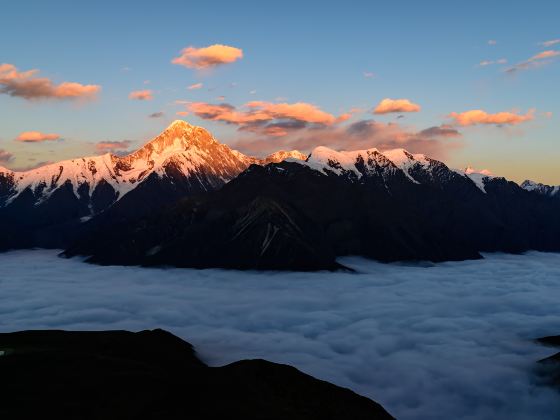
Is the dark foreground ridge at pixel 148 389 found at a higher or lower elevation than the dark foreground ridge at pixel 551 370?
higher

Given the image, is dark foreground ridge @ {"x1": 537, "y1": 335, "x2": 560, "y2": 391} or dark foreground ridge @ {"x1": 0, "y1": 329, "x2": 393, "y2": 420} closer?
dark foreground ridge @ {"x1": 0, "y1": 329, "x2": 393, "y2": 420}

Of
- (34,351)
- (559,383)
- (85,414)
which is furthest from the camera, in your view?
(559,383)

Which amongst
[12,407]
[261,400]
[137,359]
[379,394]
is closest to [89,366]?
[137,359]

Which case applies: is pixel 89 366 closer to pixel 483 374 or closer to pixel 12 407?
pixel 12 407

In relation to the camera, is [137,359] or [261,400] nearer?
[261,400]

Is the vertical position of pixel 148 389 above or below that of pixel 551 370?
above

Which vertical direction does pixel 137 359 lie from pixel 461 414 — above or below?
above

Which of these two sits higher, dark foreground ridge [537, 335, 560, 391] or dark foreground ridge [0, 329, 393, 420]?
dark foreground ridge [0, 329, 393, 420]

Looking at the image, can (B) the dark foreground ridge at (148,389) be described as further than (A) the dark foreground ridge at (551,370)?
No
